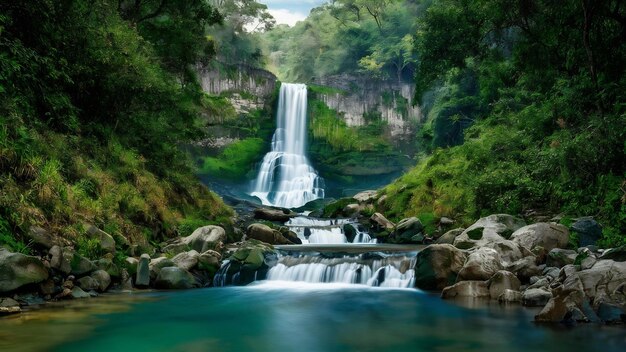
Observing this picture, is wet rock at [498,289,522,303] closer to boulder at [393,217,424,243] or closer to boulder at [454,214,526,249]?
boulder at [454,214,526,249]

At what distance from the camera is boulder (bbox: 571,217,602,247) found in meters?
9.14

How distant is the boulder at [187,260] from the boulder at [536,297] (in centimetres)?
628

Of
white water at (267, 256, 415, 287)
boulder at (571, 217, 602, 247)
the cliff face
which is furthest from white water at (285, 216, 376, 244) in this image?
the cliff face

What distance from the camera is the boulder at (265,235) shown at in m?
14.9

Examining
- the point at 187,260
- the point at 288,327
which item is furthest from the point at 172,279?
the point at 288,327

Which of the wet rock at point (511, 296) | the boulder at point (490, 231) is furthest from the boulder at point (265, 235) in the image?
the wet rock at point (511, 296)

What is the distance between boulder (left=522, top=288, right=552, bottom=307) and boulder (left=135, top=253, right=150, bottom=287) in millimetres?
6474

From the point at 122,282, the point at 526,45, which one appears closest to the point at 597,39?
the point at 526,45

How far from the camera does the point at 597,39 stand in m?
10.0

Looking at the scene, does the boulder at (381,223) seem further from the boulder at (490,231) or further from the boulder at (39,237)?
the boulder at (39,237)

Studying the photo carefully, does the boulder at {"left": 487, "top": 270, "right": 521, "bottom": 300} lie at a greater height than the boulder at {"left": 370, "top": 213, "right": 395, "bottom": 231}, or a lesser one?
lesser

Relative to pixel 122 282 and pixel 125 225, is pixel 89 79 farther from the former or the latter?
pixel 122 282

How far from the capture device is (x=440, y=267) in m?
9.20

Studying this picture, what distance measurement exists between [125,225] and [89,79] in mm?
3912
